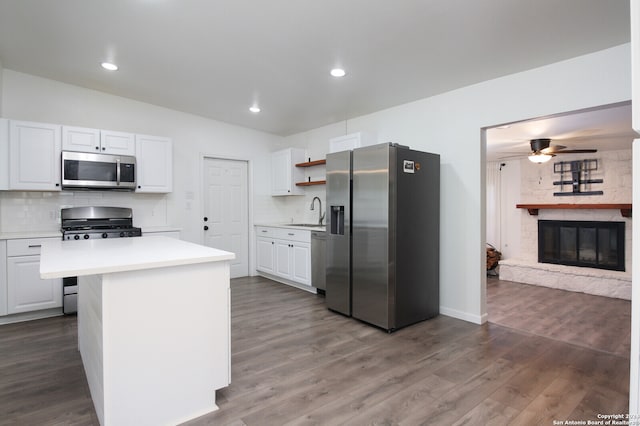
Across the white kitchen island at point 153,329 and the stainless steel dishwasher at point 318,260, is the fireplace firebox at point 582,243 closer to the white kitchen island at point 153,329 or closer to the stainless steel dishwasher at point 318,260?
the stainless steel dishwasher at point 318,260

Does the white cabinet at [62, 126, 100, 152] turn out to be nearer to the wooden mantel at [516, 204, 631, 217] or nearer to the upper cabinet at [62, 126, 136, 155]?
the upper cabinet at [62, 126, 136, 155]

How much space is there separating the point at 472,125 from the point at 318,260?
244 centimetres

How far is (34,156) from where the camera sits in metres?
3.71

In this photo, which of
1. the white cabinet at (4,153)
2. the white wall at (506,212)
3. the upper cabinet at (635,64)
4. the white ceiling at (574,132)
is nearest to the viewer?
the upper cabinet at (635,64)

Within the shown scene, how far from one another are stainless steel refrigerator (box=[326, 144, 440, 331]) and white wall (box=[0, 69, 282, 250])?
2351mm

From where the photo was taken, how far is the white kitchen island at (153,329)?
1709 mm

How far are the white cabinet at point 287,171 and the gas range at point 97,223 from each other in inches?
90.6

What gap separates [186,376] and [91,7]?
2661mm

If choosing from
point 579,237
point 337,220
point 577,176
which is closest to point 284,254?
point 337,220

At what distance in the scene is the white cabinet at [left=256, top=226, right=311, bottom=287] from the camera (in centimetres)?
470

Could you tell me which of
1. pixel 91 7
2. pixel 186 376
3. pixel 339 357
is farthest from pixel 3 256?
pixel 339 357

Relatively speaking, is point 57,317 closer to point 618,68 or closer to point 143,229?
point 143,229

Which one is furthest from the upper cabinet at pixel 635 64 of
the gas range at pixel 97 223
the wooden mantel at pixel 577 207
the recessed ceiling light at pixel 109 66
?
the wooden mantel at pixel 577 207

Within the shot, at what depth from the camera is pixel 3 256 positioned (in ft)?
11.3
